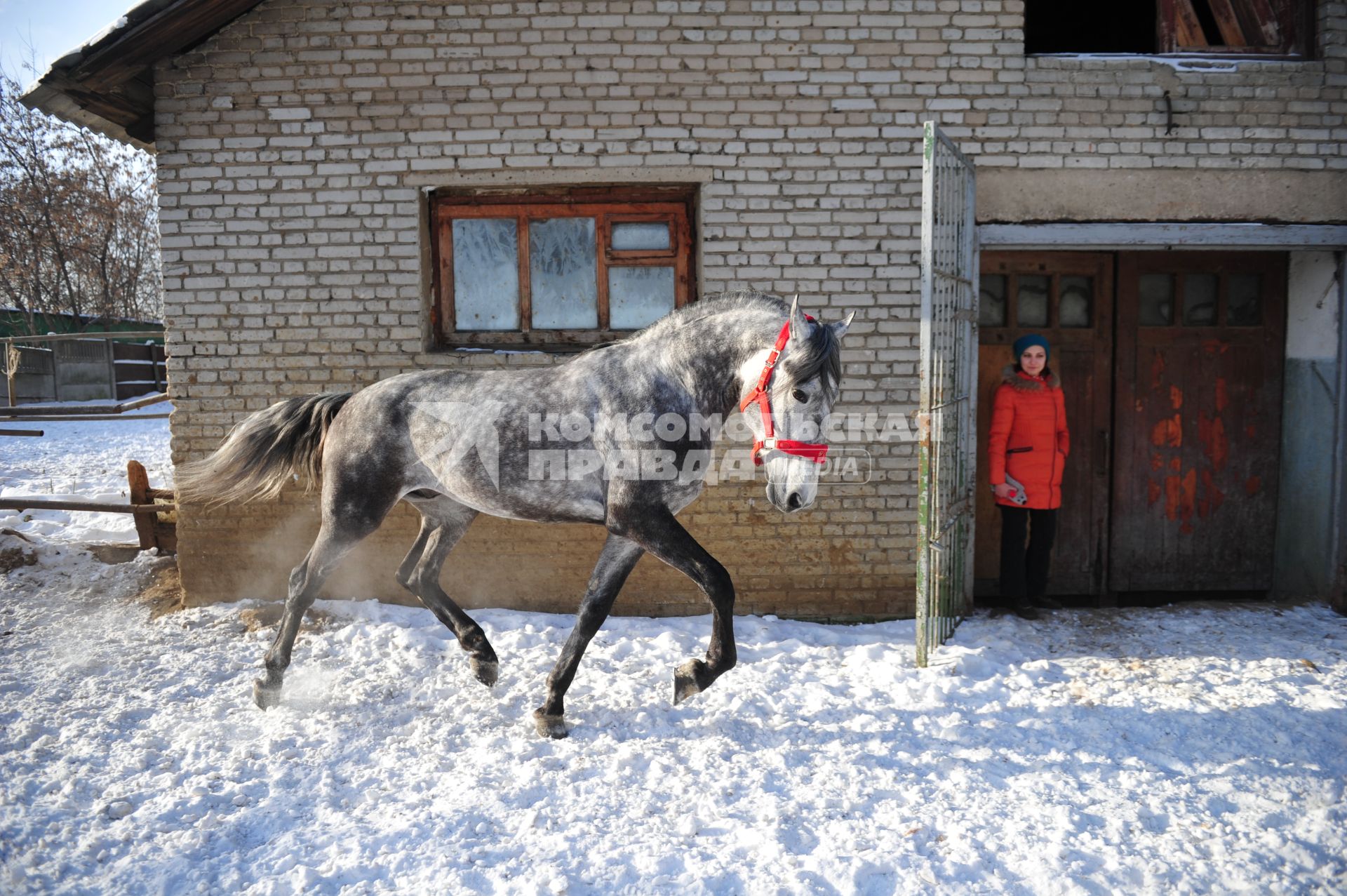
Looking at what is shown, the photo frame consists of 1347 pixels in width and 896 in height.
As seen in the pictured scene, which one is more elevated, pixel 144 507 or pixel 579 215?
pixel 579 215

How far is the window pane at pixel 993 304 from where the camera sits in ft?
18.3

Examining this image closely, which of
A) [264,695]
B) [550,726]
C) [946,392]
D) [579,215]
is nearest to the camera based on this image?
[550,726]

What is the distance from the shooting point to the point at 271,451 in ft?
13.6

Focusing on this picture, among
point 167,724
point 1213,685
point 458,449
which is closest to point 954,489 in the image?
point 1213,685

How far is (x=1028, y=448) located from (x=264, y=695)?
4.50 metres

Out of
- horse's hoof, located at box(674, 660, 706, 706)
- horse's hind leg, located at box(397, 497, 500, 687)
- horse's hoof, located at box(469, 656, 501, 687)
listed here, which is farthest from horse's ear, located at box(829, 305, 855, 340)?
horse's hoof, located at box(469, 656, 501, 687)

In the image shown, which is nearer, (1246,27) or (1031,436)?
(1031,436)

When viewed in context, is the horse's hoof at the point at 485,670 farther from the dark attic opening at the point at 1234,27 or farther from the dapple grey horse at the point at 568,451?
the dark attic opening at the point at 1234,27

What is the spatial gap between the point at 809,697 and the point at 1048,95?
3922 millimetres

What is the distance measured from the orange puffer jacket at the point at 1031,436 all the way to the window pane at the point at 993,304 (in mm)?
536

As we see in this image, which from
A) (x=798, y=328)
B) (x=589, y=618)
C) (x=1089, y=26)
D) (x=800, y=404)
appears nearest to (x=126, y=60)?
(x=589, y=618)

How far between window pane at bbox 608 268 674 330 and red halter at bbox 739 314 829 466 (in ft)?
6.92

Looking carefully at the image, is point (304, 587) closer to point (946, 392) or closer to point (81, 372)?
point (946, 392)

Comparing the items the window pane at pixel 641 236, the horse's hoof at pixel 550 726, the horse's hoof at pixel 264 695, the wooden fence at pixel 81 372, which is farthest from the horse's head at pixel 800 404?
the wooden fence at pixel 81 372
